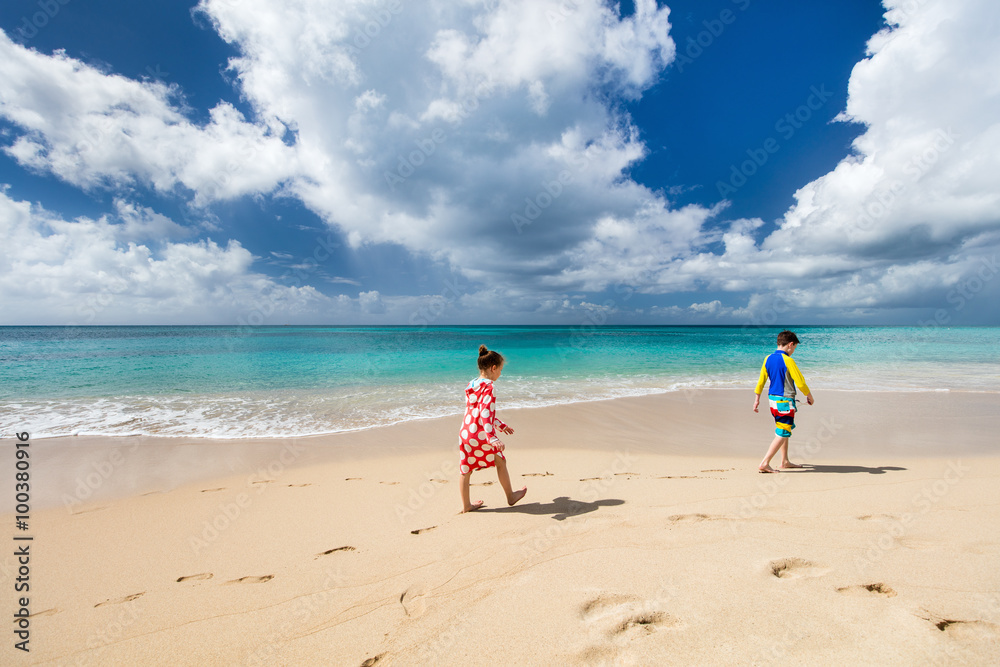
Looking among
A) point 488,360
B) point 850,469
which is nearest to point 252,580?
point 488,360

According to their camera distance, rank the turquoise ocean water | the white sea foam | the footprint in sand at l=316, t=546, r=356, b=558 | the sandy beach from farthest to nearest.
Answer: the turquoise ocean water
the white sea foam
the footprint in sand at l=316, t=546, r=356, b=558
the sandy beach

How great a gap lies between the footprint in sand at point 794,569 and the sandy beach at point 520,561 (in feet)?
0.05

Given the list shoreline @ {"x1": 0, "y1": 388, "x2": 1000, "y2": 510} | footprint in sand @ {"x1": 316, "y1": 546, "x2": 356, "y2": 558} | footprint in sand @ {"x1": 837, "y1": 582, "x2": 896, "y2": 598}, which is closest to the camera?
footprint in sand @ {"x1": 837, "y1": 582, "x2": 896, "y2": 598}

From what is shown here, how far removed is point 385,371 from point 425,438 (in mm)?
12867

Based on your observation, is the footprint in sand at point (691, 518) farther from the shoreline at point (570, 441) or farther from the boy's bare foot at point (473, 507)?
the shoreline at point (570, 441)

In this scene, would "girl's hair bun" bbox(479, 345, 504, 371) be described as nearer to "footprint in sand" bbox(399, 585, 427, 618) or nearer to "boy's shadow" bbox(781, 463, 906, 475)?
"footprint in sand" bbox(399, 585, 427, 618)

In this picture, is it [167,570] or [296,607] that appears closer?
[296,607]

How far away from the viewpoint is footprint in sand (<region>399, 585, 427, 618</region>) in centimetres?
289

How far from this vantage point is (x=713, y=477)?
5.91 m

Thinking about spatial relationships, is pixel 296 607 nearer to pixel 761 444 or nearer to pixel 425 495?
pixel 425 495

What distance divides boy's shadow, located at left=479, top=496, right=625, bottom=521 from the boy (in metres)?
3.07

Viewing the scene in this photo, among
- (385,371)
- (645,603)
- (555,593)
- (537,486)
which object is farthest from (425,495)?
(385,371)

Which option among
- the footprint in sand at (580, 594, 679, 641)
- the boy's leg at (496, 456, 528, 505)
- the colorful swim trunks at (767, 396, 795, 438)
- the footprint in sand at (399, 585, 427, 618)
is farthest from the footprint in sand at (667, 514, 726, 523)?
the colorful swim trunks at (767, 396, 795, 438)

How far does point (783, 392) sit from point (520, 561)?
5.23 meters
